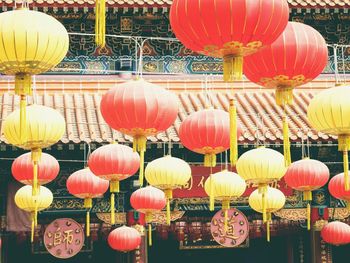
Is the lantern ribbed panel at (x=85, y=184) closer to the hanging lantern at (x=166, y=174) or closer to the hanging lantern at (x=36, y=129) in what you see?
the hanging lantern at (x=166, y=174)

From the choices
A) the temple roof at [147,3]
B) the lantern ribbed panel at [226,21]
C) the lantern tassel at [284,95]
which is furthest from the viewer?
the temple roof at [147,3]

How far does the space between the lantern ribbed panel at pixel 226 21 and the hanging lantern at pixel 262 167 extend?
483cm

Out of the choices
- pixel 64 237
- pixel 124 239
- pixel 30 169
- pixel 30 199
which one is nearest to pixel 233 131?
pixel 30 169

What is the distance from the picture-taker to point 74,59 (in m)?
16.9

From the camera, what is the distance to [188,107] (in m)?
16.0

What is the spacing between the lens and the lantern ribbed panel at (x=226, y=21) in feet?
23.4

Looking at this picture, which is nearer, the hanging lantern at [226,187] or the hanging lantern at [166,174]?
the hanging lantern at [166,174]

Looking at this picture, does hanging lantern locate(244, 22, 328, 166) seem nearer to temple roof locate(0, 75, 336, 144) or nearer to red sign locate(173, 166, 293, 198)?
temple roof locate(0, 75, 336, 144)

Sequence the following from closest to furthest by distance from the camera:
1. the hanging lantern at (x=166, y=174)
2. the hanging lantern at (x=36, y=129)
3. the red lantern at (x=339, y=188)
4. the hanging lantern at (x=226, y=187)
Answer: the hanging lantern at (x=36, y=129)
the hanging lantern at (x=166, y=174)
the hanging lantern at (x=226, y=187)
the red lantern at (x=339, y=188)

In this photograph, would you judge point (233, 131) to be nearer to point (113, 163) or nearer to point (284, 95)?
point (284, 95)

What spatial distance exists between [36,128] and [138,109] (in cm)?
133

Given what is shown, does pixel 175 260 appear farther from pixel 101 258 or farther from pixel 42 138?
pixel 42 138

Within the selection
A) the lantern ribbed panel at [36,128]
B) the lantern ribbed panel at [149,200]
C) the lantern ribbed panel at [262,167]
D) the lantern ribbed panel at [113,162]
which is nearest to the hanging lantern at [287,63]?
the lantern ribbed panel at [36,128]

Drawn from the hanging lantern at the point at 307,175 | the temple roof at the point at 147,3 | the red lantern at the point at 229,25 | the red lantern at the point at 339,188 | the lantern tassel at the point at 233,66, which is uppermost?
the temple roof at the point at 147,3
